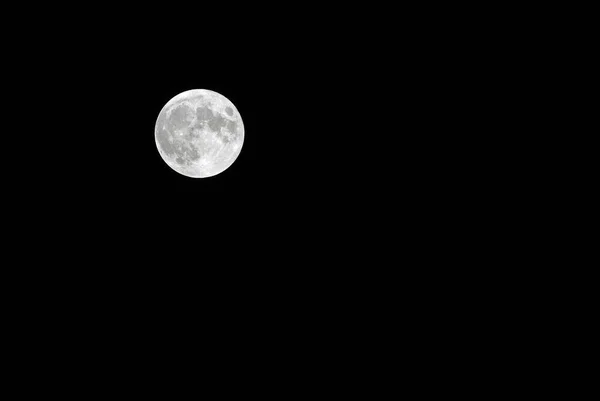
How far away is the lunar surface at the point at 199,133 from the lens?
210 inches

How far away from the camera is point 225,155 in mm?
5504

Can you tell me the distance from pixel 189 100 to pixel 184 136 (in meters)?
0.44

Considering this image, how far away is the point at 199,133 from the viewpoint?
5328 mm

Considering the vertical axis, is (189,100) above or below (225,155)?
above

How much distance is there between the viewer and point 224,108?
549 centimetres

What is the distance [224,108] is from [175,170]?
957mm

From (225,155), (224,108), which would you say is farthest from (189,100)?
(225,155)

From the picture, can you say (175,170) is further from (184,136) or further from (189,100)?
(189,100)

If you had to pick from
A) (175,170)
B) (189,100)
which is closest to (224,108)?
(189,100)

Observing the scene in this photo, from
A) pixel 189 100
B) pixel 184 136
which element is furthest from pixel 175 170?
pixel 189 100

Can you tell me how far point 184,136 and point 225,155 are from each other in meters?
0.51

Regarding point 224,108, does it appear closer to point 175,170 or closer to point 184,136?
point 184,136

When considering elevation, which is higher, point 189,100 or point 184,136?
point 189,100

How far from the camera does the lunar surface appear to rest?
5.34m
